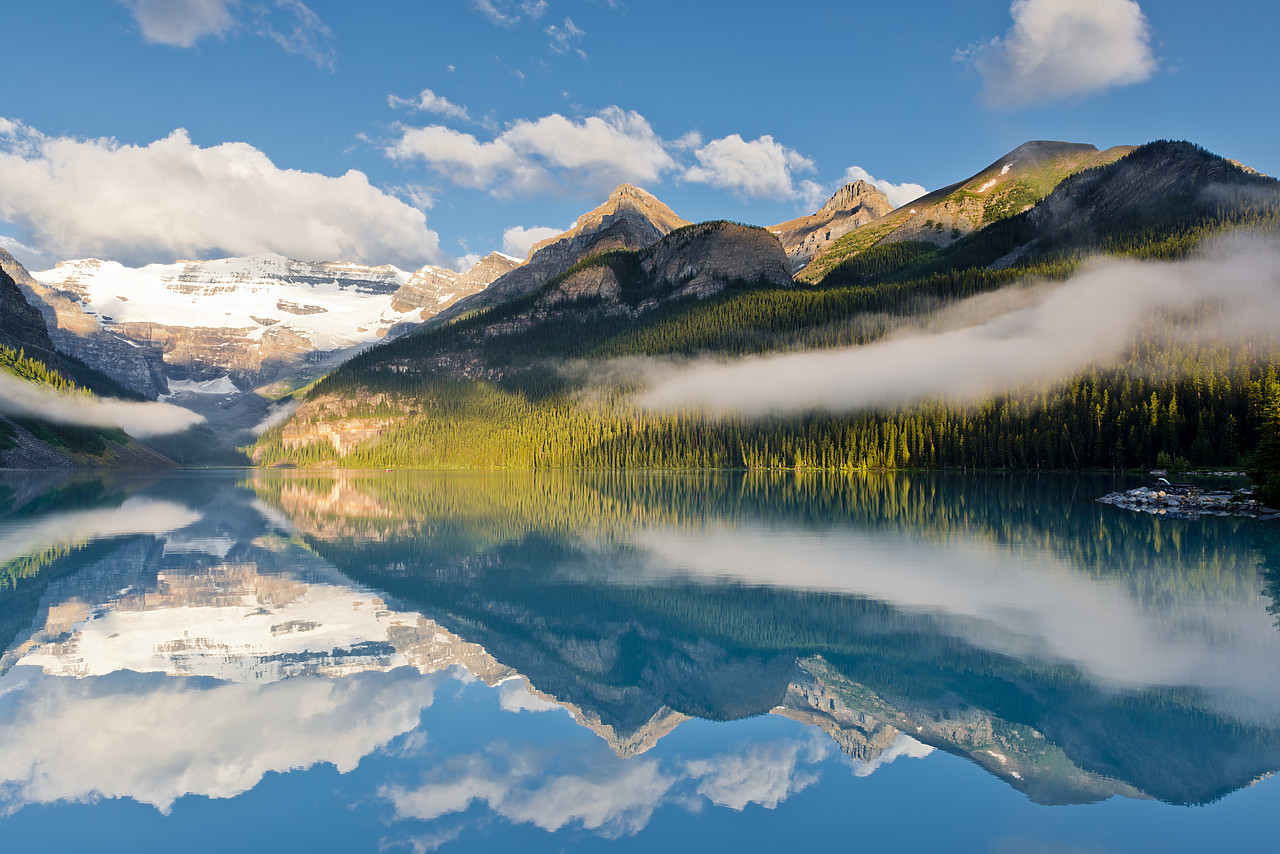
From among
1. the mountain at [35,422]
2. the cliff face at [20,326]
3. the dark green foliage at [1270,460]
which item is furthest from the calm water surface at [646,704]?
the cliff face at [20,326]

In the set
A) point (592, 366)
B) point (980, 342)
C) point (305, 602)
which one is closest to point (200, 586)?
point (305, 602)

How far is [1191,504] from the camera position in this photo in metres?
47.9

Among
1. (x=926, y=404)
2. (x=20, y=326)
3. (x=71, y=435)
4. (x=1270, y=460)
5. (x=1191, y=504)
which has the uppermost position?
(x=20, y=326)

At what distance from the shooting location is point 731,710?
43.4ft

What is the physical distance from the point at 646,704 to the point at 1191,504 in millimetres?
51995

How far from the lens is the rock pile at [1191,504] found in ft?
147

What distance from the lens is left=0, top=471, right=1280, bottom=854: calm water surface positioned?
9.12 m

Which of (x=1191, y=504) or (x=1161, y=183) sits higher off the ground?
(x=1161, y=183)

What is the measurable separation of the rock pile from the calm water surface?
70.5 ft

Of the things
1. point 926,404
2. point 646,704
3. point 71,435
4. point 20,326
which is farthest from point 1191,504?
point 20,326

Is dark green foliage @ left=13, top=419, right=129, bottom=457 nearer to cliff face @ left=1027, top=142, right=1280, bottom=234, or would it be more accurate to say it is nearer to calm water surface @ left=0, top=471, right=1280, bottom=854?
calm water surface @ left=0, top=471, right=1280, bottom=854

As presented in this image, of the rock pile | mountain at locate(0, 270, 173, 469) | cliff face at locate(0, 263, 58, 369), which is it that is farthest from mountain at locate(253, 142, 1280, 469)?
cliff face at locate(0, 263, 58, 369)

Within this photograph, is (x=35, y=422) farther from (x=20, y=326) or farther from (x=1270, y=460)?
(x=1270, y=460)

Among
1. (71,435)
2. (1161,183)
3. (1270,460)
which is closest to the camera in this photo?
(1270,460)
